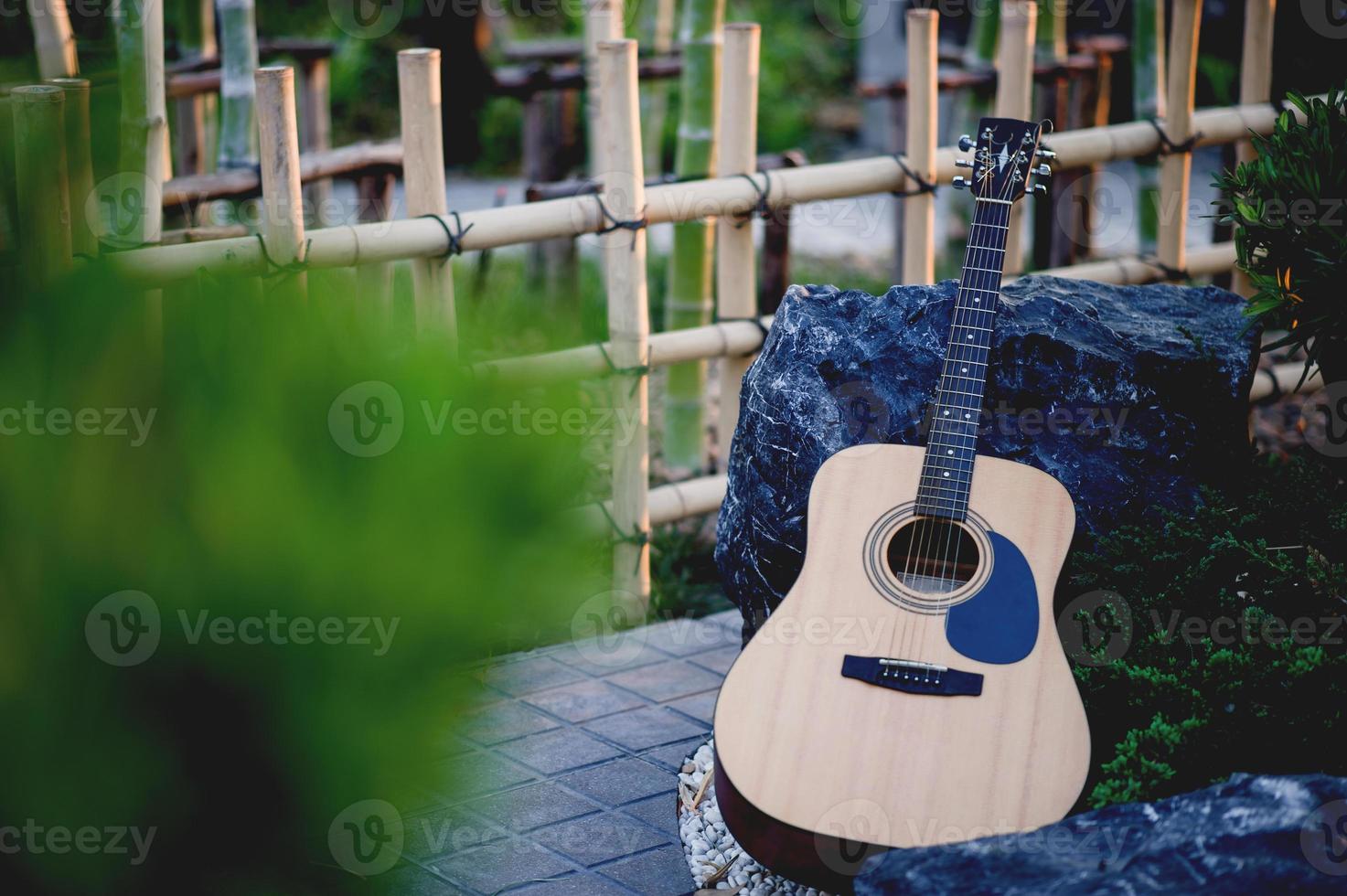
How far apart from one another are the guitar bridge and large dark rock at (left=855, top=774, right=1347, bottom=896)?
324 millimetres

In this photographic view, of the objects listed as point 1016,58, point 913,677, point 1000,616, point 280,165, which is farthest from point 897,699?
point 1016,58

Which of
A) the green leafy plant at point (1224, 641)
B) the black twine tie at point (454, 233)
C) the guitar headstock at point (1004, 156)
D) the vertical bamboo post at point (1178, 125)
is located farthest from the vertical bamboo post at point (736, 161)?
the vertical bamboo post at point (1178, 125)

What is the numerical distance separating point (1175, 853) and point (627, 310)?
2.22 m

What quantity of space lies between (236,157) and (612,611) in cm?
220

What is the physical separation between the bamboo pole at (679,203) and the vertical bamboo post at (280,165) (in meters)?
0.05

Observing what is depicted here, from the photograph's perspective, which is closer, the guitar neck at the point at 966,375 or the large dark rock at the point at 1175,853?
the large dark rock at the point at 1175,853

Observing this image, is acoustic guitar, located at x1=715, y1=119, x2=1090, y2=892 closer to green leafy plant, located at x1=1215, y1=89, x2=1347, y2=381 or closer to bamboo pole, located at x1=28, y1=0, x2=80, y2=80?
green leafy plant, located at x1=1215, y1=89, x2=1347, y2=381

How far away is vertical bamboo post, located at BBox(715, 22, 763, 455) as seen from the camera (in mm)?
3760

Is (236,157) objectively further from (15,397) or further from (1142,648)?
(15,397)

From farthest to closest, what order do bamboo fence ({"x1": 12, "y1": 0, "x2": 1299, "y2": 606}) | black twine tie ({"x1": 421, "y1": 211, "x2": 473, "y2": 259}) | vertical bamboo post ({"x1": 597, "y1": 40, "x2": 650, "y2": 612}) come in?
1. vertical bamboo post ({"x1": 597, "y1": 40, "x2": 650, "y2": 612})
2. black twine tie ({"x1": 421, "y1": 211, "x2": 473, "y2": 259})
3. bamboo fence ({"x1": 12, "y1": 0, "x2": 1299, "y2": 606})

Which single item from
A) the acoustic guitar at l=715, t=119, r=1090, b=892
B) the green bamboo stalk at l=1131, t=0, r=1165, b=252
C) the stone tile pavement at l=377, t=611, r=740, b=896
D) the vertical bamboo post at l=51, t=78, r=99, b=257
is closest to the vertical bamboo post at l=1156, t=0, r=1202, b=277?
the green bamboo stalk at l=1131, t=0, r=1165, b=252

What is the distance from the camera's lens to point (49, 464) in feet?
2.53

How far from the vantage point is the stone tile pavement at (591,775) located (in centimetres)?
261

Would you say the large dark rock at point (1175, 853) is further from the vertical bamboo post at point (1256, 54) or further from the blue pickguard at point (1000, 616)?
the vertical bamboo post at point (1256, 54)
